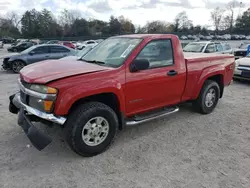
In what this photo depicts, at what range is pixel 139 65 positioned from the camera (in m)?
3.66

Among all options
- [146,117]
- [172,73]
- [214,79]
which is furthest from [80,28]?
[146,117]

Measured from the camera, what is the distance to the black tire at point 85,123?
10.6 feet

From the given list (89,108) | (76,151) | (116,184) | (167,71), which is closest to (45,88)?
(89,108)

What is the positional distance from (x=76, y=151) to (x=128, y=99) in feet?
3.83

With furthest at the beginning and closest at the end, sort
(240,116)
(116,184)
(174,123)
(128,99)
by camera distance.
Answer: (240,116) → (174,123) → (128,99) → (116,184)

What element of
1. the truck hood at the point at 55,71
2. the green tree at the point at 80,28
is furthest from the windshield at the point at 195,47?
the green tree at the point at 80,28

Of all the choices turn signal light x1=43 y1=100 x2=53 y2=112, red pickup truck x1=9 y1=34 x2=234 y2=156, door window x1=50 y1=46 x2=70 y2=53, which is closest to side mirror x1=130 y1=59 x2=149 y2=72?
red pickup truck x1=9 y1=34 x2=234 y2=156

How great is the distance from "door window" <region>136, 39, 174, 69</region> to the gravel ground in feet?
4.34

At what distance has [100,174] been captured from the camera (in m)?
3.09

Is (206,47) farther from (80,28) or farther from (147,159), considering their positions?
(80,28)

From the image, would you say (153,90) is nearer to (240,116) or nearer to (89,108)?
(89,108)

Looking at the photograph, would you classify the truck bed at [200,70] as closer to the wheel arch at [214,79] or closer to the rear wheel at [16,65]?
the wheel arch at [214,79]

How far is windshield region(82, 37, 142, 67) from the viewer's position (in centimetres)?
382

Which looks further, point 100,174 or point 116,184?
point 100,174
